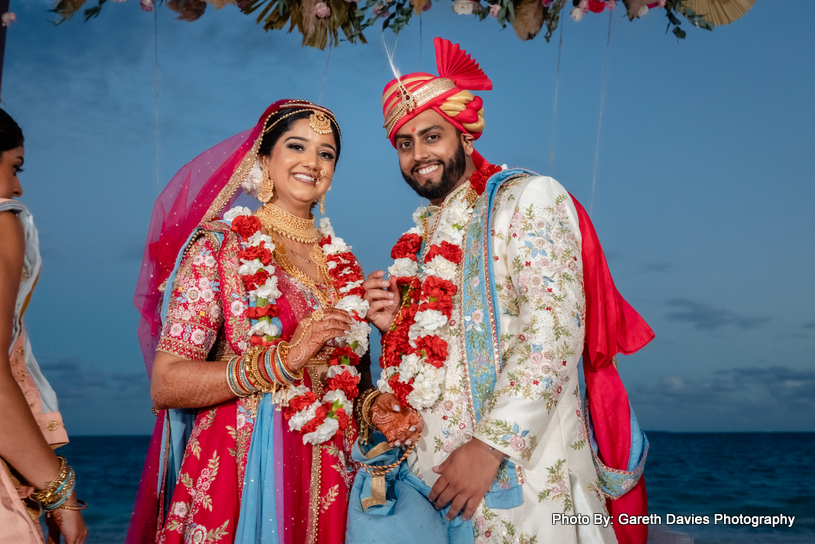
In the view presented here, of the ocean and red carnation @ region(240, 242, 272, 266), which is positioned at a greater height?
red carnation @ region(240, 242, 272, 266)

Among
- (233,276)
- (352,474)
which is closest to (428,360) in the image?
(352,474)

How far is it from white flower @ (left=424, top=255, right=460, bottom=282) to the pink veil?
0.98 meters

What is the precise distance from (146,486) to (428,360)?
4.14 feet

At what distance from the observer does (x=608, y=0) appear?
354 cm

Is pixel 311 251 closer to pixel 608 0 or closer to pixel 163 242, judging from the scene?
pixel 163 242

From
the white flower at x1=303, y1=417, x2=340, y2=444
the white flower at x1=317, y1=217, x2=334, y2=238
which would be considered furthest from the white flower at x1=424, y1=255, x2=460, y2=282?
the white flower at x1=317, y1=217, x2=334, y2=238

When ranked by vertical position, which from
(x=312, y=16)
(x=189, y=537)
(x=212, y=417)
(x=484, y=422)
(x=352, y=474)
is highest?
(x=312, y=16)

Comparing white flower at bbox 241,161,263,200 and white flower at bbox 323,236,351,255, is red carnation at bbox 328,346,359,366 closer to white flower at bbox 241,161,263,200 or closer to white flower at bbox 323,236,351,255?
white flower at bbox 323,236,351,255

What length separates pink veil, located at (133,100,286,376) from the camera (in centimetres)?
271

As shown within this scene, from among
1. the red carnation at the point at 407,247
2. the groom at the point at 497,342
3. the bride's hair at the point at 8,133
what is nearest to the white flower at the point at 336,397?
the groom at the point at 497,342

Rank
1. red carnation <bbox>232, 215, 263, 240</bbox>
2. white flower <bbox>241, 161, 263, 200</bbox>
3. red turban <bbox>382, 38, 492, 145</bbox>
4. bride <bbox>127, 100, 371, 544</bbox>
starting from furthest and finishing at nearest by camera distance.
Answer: white flower <bbox>241, 161, 263, 200</bbox>, red carnation <bbox>232, 215, 263, 240</bbox>, red turban <bbox>382, 38, 492, 145</bbox>, bride <bbox>127, 100, 371, 544</bbox>

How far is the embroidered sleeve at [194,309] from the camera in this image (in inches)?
93.0

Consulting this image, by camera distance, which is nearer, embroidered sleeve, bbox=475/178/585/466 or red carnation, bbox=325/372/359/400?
embroidered sleeve, bbox=475/178/585/466

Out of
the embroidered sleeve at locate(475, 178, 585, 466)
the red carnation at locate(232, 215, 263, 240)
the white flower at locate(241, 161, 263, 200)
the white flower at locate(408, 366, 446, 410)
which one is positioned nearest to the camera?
the embroidered sleeve at locate(475, 178, 585, 466)
